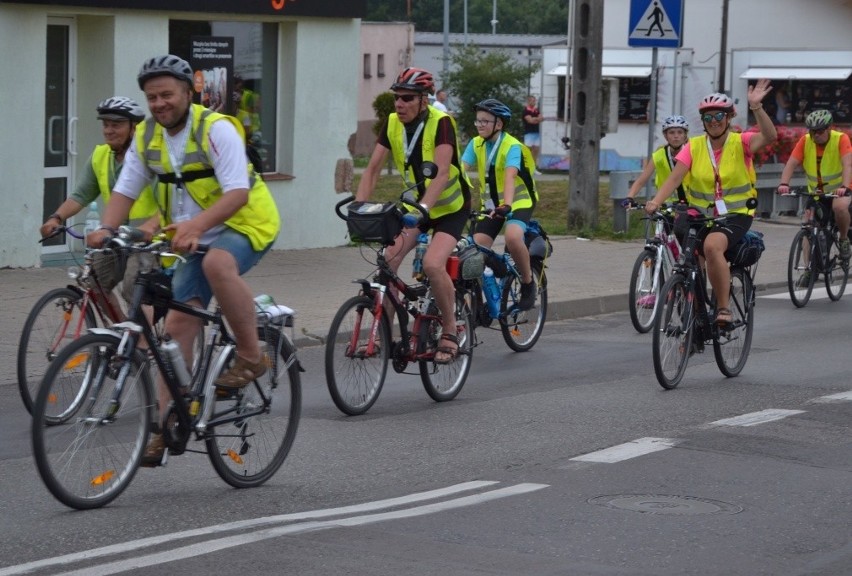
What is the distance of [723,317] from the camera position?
1040 centimetres

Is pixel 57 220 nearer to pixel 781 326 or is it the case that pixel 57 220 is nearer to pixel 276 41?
pixel 781 326

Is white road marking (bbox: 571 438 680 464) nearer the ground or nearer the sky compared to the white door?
nearer the ground

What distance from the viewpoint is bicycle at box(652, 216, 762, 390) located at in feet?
32.5

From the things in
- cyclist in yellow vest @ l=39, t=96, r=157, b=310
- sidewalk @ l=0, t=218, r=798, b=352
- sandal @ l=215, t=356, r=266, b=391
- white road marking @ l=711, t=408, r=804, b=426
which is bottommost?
white road marking @ l=711, t=408, r=804, b=426

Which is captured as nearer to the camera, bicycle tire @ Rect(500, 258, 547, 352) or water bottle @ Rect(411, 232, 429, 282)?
water bottle @ Rect(411, 232, 429, 282)

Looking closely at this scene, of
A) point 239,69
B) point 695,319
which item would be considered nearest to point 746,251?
point 695,319

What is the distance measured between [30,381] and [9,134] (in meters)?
6.33

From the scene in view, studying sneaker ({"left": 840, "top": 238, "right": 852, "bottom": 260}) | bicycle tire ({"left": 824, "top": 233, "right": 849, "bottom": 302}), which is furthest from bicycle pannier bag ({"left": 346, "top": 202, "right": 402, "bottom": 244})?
sneaker ({"left": 840, "top": 238, "right": 852, "bottom": 260})

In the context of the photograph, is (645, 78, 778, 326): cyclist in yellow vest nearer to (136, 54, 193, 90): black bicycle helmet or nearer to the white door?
(136, 54, 193, 90): black bicycle helmet

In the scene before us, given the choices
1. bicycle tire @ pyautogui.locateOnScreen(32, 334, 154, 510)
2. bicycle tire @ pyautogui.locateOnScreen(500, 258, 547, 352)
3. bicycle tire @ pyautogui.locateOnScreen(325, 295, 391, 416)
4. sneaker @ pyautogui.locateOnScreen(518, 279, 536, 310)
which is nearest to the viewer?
bicycle tire @ pyautogui.locateOnScreen(32, 334, 154, 510)

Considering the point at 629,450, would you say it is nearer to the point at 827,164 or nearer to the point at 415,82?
the point at 415,82

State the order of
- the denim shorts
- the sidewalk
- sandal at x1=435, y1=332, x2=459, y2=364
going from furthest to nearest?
the sidewalk < sandal at x1=435, y1=332, x2=459, y2=364 < the denim shorts

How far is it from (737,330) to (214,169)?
515 centimetres

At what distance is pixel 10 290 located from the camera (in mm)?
13320
